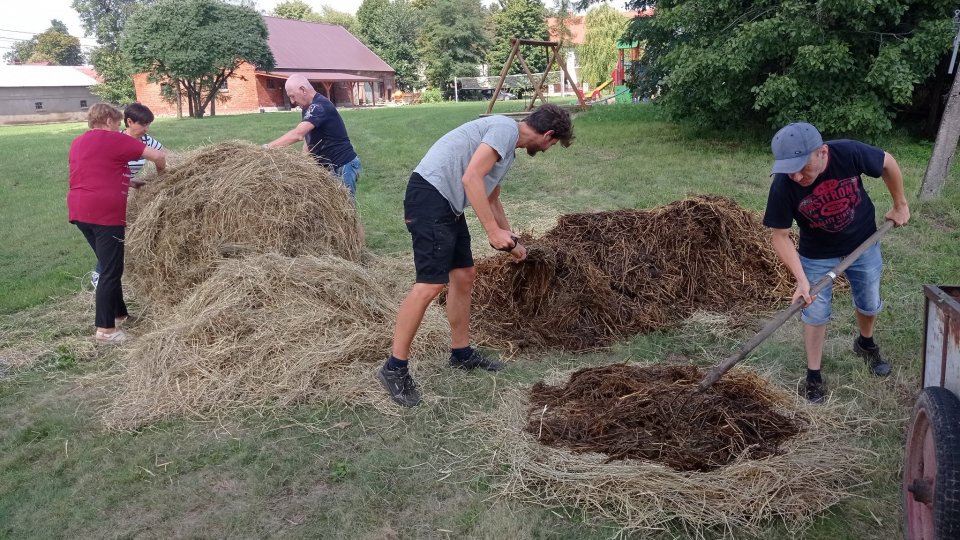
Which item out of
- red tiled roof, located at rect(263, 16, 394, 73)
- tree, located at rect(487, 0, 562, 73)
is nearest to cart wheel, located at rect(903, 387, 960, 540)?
red tiled roof, located at rect(263, 16, 394, 73)

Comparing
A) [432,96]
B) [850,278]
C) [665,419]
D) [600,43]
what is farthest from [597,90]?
[665,419]

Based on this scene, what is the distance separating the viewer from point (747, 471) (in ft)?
9.74

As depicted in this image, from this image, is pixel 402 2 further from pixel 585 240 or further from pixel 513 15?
pixel 585 240

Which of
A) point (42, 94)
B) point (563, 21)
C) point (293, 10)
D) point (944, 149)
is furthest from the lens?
point (293, 10)

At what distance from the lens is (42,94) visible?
5662 centimetres

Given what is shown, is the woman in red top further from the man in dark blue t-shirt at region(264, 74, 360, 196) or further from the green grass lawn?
the man in dark blue t-shirt at region(264, 74, 360, 196)

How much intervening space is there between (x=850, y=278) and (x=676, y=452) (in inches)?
59.7

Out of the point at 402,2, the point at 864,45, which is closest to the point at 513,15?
the point at 402,2

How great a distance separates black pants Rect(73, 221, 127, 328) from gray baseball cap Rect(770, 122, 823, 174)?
4.46 m

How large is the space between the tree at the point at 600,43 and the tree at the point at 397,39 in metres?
22.8

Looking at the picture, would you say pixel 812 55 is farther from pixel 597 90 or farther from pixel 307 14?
pixel 307 14

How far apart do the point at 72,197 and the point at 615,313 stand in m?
4.02

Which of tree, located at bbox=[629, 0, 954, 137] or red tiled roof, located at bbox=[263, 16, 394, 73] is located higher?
red tiled roof, located at bbox=[263, 16, 394, 73]

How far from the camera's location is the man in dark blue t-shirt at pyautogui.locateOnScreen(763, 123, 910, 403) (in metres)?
3.24
